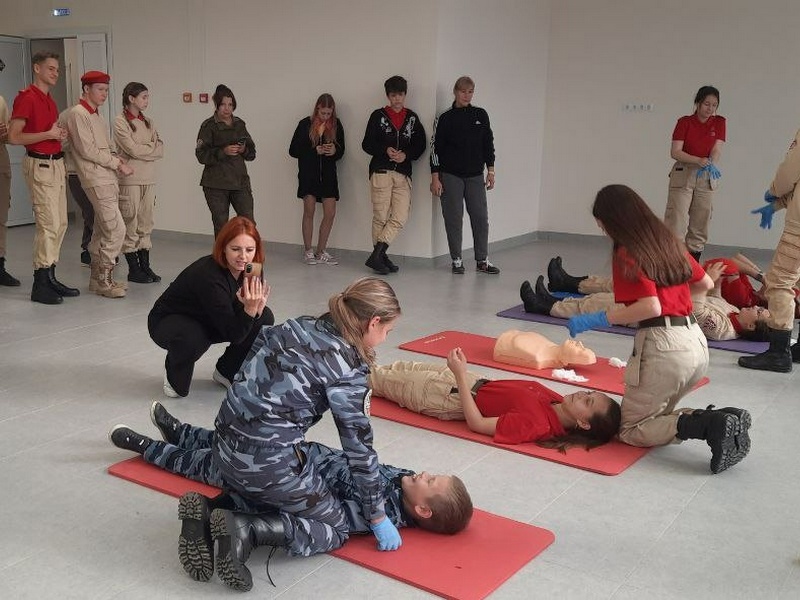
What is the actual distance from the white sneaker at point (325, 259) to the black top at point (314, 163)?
52 centimetres

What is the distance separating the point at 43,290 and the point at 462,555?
13.8 ft

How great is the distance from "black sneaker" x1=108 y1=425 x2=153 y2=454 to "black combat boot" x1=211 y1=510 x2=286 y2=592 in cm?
87

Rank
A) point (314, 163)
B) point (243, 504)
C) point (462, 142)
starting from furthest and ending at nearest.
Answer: point (314, 163), point (462, 142), point (243, 504)

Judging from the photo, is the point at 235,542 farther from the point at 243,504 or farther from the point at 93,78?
the point at 93,78

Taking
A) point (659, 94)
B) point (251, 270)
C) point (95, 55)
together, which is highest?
point (95, 55)

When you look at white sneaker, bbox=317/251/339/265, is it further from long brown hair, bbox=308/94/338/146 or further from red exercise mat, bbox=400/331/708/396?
red exercise mat, bbox=400/331/708/396

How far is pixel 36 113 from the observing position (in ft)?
18.1

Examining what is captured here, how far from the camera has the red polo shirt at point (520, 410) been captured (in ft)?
11.3

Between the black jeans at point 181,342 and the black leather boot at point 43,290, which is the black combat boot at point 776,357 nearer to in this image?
the black jeans at point 181,342

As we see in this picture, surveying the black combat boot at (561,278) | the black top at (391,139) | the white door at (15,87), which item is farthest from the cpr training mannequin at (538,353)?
the white door at (15,87)

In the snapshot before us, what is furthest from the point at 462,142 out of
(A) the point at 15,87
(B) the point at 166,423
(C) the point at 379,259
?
(A) the point at 15,87

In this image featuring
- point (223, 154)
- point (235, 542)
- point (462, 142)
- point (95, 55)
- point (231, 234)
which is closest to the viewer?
point (235, 542)

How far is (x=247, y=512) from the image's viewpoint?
101 inches

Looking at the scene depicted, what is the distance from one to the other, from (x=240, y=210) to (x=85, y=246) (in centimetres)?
134
